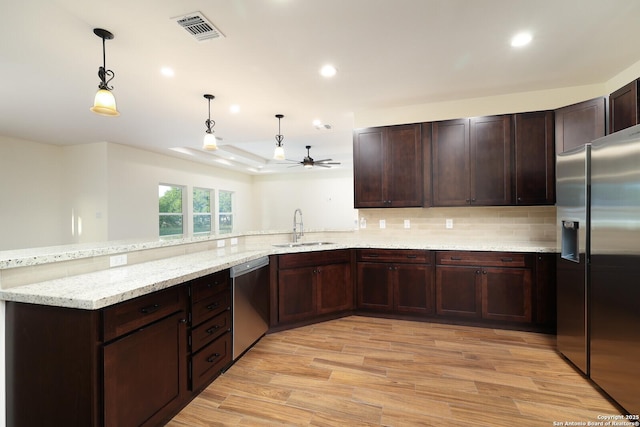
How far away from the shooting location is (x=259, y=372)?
7.64 ft

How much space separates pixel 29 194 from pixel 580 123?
332 inches

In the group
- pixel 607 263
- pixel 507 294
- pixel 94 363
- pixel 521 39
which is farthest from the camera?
pixel 507 294

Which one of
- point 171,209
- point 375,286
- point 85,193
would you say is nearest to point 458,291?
point 375,286

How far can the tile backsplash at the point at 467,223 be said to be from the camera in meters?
3.44

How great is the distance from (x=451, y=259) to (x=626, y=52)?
2.42m

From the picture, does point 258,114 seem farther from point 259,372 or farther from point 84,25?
point 259,372

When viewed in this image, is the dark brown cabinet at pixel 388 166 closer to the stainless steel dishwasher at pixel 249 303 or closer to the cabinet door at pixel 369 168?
the cabinet door at pixel 369 168

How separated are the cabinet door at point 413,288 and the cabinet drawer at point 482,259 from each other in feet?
0.66

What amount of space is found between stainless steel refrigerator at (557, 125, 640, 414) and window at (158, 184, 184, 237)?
6.81 meters

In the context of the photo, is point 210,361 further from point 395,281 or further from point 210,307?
point 395,281

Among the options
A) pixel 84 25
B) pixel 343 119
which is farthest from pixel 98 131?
pixel 343 119

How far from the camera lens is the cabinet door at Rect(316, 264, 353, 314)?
3.36 metres

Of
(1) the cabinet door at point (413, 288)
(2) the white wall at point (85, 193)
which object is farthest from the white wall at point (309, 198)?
(1) the cabinet door at point (413, 288)

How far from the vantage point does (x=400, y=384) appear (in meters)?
2.14
